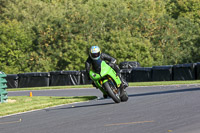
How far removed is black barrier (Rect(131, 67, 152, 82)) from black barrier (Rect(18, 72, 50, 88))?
6.19 m

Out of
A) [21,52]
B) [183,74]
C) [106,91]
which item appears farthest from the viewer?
[21,52]

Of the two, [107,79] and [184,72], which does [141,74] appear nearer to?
[184,72]

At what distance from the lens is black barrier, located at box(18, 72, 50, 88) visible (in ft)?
105

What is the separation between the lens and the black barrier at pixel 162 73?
91.5ft

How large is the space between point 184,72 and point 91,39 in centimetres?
2430

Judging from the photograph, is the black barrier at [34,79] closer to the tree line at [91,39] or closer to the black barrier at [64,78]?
the black barrier at [64,78]

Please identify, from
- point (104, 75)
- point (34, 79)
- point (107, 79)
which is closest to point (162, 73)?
point (34, 79)

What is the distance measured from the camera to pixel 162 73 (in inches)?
1106

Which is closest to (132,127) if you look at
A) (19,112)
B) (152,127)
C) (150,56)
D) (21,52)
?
(152,127)

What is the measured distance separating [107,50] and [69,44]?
555 centimetres

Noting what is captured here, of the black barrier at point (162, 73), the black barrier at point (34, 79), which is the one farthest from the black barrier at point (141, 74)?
the black barrier at point (34, 79)

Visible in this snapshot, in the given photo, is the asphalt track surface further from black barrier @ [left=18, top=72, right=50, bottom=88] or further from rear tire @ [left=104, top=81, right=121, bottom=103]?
black barrier @ [left=18, top=72, right=50, bottom=88]

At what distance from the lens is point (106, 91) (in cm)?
1226

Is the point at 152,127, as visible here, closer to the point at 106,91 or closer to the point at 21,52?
the point at 106,91
